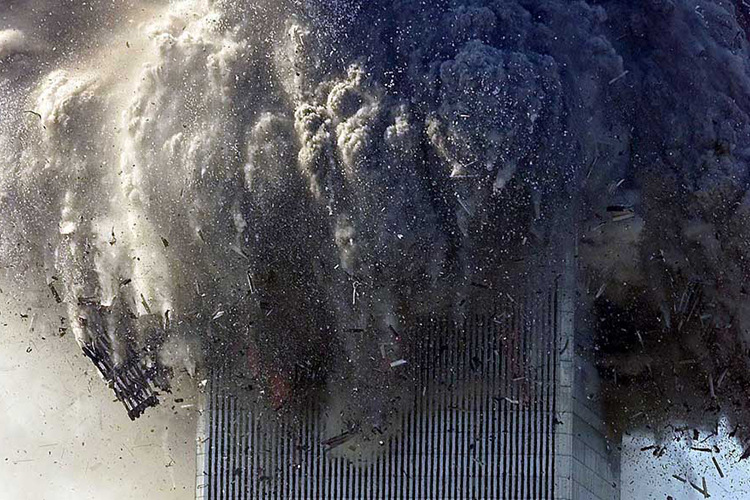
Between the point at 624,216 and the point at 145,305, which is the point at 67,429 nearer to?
the point at 145,305

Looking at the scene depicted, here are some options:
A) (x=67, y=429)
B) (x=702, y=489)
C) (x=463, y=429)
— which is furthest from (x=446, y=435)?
(x=67, y=429)

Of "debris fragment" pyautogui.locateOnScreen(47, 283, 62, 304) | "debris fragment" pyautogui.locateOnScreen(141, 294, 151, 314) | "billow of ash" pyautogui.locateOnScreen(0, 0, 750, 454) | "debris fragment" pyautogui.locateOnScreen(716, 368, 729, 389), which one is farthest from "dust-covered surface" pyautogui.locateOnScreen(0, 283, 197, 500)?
"debris fragment" pyautogui.locateOnScreen(716, 368, 729, 389)

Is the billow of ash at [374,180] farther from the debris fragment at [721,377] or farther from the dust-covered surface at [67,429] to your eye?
the dust-covered surface at [67,429]

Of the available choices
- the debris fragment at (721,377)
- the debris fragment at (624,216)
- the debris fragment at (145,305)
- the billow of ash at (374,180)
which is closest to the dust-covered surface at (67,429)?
the billow of ash at (374,180)

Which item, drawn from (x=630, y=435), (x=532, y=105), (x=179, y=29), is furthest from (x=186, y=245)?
(x=630, y=435)

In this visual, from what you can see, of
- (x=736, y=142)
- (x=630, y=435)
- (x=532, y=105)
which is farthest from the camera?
(x=630, y=435)

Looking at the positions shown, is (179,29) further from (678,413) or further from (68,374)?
(678,413)
